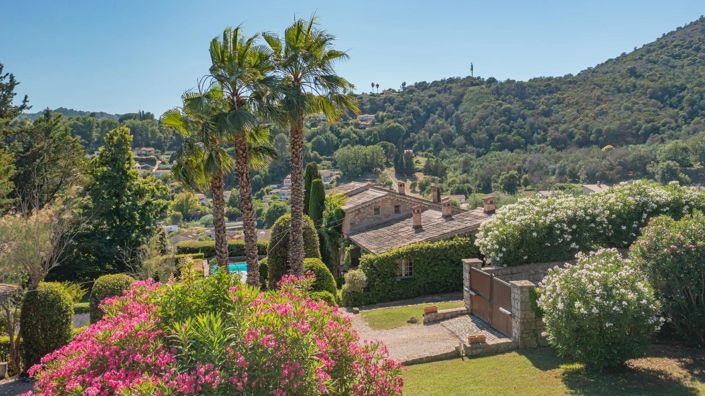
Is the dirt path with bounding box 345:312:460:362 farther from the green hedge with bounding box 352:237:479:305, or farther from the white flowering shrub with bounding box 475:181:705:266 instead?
the green hedge with bounding box 352:237:479:305

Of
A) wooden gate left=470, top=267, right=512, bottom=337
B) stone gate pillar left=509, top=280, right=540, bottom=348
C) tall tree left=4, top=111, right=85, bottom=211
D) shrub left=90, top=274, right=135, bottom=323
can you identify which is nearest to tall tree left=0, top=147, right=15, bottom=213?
tall tree left=4, top=111, right=85, bottom=211

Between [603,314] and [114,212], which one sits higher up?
[114,212]

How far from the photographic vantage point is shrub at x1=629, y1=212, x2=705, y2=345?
11.6 meters

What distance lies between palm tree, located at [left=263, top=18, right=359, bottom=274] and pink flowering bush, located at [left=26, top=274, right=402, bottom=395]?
10629 mm

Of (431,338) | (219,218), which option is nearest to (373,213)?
(219,218)

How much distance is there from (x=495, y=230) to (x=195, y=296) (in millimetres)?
13506

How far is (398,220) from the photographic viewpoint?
3130 cm

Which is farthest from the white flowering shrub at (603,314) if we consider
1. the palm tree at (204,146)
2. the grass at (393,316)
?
the palm tree at (204,146)

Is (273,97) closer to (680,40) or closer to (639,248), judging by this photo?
(639,248)

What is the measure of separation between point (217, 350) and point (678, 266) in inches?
415

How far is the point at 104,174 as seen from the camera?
31.2m

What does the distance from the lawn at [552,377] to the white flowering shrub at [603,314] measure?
1.71ft

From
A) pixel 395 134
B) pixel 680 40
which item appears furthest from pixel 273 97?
pixel 680 40

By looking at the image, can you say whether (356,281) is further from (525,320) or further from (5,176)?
(5,176)
